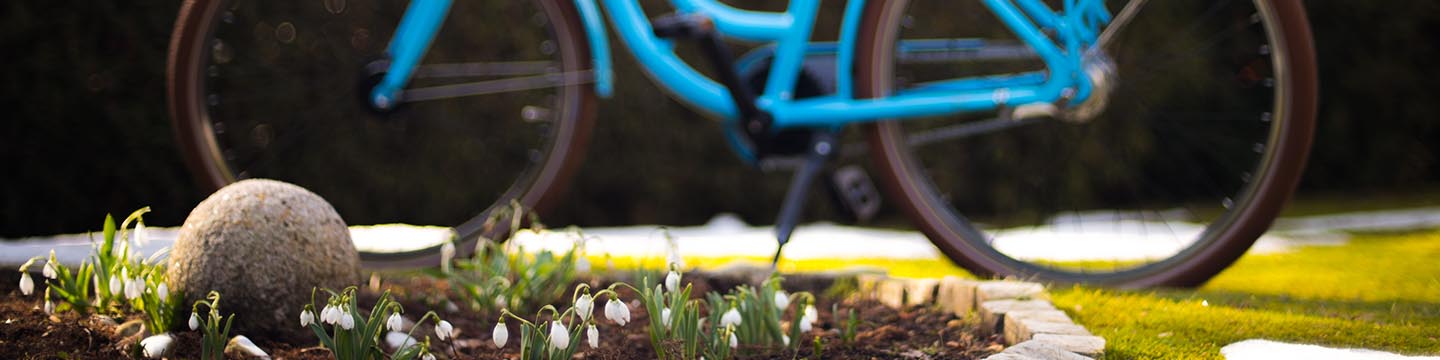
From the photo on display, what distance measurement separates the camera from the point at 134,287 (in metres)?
2.01

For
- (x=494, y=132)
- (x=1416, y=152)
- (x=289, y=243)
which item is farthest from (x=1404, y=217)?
(x=289, y=243)

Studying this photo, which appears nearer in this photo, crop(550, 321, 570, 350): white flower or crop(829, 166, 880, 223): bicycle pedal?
crop(550, 321, 570, 350): white flower

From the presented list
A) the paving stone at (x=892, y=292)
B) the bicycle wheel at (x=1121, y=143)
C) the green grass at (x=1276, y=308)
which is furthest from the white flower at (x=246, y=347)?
the bicycle wheel at (x=1121, y=143)

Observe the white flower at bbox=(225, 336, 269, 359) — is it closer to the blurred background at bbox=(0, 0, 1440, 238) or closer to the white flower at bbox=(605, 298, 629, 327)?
the white flower at bbox=(605, 298, 629, 327)

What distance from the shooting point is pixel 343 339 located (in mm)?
1787

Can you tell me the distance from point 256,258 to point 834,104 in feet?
4.23

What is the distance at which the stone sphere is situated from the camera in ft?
6.73

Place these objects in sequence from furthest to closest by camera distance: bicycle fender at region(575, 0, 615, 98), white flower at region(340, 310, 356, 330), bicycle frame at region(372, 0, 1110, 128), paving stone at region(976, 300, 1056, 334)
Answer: bicycle fender at region(575, 0, 615, 98) → bicycle frame at region(372, 0, 1110, 128) → paving stone at region(976, 300, 1056, 334) → white flower at region(340, 310, 356, 330)

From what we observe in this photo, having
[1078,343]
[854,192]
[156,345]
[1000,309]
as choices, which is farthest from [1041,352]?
[156,345]

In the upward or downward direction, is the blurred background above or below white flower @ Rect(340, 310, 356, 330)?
above

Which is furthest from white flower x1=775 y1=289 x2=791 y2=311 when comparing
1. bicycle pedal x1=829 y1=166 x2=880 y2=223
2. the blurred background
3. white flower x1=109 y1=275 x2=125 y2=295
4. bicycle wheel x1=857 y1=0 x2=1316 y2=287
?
the blurred background

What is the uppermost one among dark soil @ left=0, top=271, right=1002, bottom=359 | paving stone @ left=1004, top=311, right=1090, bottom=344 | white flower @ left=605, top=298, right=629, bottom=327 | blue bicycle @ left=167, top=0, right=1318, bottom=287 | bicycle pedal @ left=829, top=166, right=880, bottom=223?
blue bicycle @ left=167, top=0, right=1318, bottom=287

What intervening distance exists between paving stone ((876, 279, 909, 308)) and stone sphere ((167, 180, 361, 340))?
111 cm

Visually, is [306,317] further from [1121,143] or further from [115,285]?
[1121,143]
